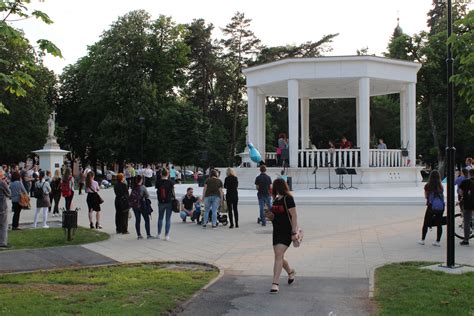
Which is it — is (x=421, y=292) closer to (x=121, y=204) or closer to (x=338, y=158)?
(x=121, y=204)

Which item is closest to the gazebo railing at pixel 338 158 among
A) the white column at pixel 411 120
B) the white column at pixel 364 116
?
the white column at pixel 364 116

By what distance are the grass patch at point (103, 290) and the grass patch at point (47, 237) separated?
350 centimetres

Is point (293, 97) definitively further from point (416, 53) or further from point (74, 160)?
point (74, 160)

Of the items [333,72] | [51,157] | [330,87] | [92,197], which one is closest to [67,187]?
[92,197]

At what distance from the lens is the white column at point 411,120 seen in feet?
100.0

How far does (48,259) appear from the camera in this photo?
10.5m

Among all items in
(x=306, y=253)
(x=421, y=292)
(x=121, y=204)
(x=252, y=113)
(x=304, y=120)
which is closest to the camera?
(x=421, y=292)

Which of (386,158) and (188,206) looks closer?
(188,206)

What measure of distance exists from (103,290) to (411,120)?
26326 mm

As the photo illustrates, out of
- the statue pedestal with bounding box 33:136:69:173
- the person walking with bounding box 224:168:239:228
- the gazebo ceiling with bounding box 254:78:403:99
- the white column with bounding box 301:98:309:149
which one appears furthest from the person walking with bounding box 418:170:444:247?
the statue pedestal with bounding box 33:136:69:173

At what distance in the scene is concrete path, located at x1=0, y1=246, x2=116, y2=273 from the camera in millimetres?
9805

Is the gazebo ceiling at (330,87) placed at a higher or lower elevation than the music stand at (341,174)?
higher

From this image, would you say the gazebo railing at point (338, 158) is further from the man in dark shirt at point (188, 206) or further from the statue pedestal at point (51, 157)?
the statue pedestal at point (51, 157)

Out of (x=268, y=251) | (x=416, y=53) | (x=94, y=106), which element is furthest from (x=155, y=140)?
(x=268, y=251)
